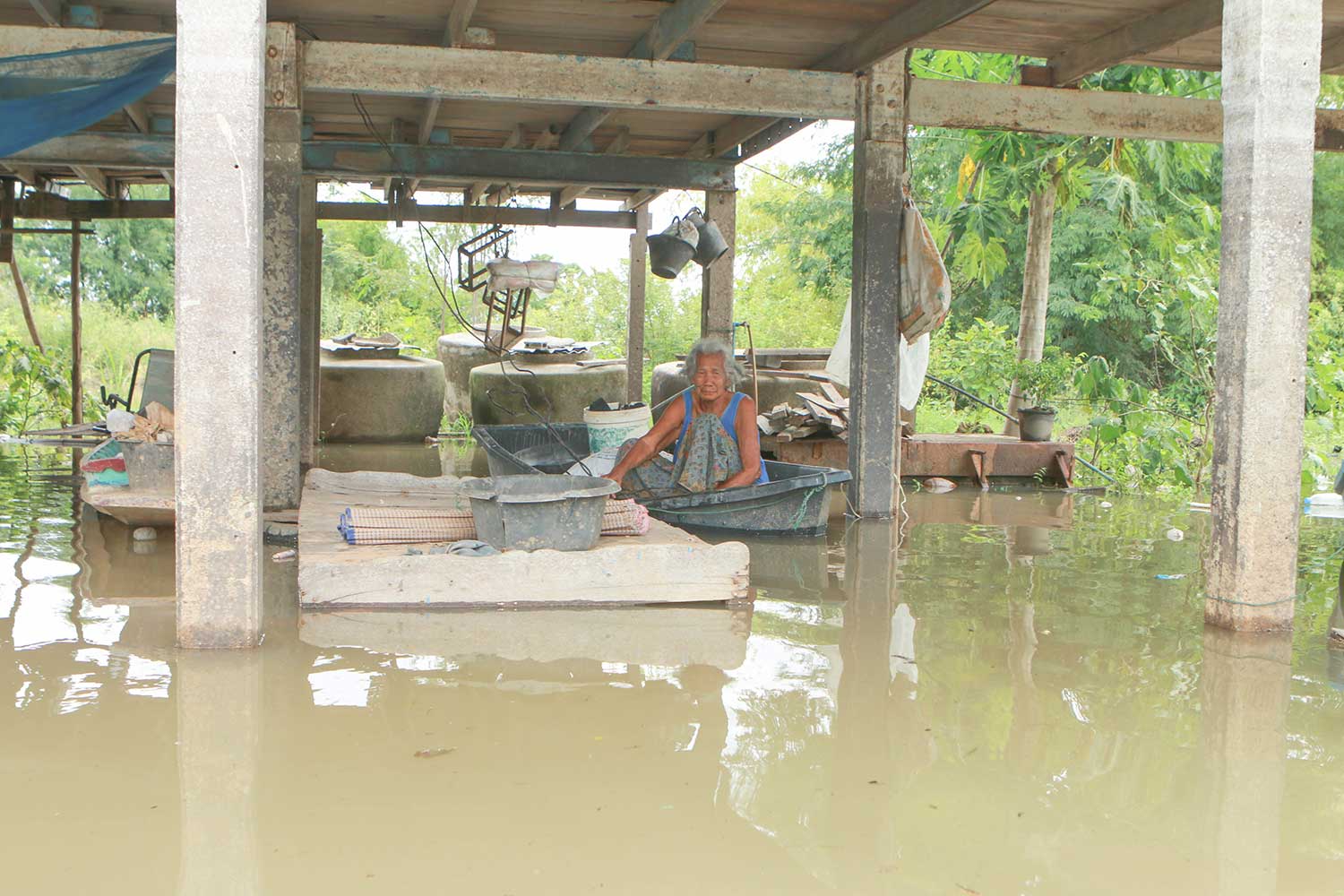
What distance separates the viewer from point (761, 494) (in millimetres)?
6719

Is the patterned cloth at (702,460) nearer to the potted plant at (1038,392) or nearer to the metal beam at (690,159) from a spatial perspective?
the metal beam at (690,159)

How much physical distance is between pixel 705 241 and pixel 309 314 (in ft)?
13.2

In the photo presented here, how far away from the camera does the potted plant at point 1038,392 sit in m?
10.1

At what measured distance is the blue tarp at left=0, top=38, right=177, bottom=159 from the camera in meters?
5.85

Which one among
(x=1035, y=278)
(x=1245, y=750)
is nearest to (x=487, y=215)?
(x=1035, y=278)

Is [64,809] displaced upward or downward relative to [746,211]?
downward

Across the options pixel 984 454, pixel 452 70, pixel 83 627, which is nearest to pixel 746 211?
pixel 984 454

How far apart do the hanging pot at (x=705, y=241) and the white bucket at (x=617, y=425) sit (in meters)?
Result: 1.68

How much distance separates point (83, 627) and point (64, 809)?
1.91 m

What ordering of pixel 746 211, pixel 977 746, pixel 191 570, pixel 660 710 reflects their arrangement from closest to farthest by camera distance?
pixel 977 746
pixel 660 710
pixel 191 570
pixel 746 211

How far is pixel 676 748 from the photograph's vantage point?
3.26 meters

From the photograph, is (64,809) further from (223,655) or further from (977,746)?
(977,746)

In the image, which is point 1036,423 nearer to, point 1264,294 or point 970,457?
point 970,457

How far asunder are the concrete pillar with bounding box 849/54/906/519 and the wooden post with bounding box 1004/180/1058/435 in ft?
13.4
